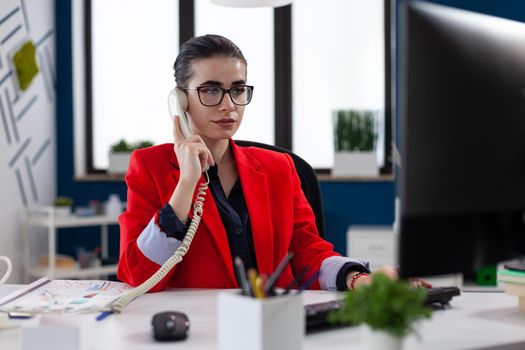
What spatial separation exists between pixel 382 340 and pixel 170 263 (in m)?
0.68

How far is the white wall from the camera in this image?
12.2 feet

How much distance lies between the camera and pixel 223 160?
69.4 inches

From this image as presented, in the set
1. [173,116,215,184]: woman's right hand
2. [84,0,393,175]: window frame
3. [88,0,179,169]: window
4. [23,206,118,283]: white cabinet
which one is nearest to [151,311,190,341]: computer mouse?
[173,116,215,184]: woman's right hand

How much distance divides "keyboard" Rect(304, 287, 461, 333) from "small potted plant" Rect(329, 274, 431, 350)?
0.17 m

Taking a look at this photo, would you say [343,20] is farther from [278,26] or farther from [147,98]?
[147,98]

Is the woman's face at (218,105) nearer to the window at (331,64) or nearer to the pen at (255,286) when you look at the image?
the pen at (255,286)

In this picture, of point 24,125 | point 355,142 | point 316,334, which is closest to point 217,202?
point 316,334

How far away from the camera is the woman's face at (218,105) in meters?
1.64

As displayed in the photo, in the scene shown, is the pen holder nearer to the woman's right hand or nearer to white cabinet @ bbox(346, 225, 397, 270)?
the woman's right hand

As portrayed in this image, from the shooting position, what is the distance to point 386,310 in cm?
78

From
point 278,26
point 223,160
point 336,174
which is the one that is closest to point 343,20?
point 278,26

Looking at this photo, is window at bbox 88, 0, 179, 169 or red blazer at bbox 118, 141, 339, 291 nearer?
red blazer at bbox 118, 141, 339, 291

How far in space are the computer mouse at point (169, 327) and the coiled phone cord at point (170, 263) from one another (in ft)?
0.64

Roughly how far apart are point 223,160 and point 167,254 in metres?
0.40
